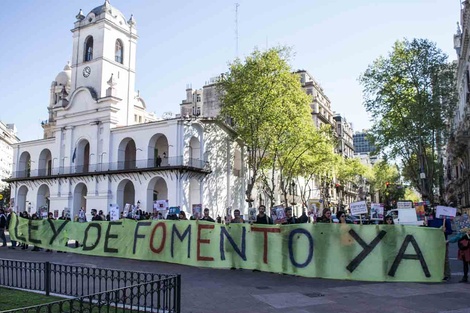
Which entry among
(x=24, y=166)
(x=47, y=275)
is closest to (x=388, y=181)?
(x=24, y=166)

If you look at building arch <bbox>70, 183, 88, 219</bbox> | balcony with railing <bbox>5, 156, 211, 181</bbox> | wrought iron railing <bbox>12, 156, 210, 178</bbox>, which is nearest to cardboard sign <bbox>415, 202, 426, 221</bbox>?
balcony with railing <bbox>5, 156, 211, 181</bbox>

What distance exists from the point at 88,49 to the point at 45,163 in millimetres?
14484

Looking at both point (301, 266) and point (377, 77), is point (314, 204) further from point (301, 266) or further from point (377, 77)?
point (301, 266)

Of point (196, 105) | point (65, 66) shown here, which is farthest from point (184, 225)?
point (65, 66)

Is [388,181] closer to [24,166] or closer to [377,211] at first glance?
[24,166]

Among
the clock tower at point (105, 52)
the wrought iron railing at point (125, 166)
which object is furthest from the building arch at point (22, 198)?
the clock tower at point (105, 52)

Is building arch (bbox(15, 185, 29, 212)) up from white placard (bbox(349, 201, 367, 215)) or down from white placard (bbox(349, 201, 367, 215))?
up

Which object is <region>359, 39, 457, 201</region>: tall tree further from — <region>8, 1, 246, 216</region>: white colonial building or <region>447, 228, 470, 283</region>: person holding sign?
<region>447, 228, 470, 283</region>: person holding sign

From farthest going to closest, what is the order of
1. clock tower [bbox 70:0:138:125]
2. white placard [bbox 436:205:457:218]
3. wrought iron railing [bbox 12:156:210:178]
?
clock tower [bbox 70:0:138:125] → wrought iron railing [bbox 12:156:210:178] → white placard [bbox 436:205:457:218]

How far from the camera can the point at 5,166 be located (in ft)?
337

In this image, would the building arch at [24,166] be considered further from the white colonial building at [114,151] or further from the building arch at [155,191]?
the building arch at [155,191]

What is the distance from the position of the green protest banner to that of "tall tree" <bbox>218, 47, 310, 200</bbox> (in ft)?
82.2

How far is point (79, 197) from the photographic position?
4594 centimetres

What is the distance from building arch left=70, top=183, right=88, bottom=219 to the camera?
45500mm
